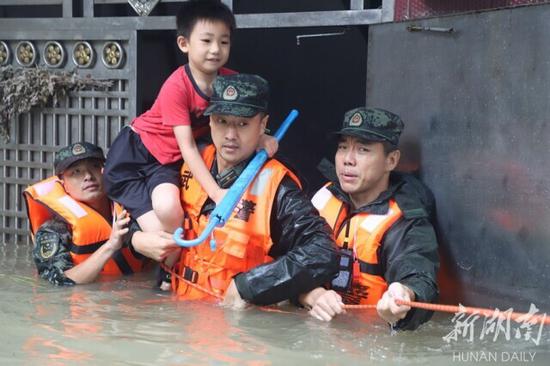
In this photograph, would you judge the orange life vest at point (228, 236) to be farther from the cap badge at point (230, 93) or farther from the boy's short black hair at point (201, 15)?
the boy's short black hair at point (201, 15)

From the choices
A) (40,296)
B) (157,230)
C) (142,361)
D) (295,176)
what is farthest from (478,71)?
(40,296)

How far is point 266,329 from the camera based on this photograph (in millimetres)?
3898

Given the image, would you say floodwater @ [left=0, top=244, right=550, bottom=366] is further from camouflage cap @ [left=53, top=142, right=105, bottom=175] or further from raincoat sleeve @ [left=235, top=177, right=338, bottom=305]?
camouflage cap @ [left=53, top=142, right=105, bottom=175]

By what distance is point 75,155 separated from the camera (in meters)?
5.12

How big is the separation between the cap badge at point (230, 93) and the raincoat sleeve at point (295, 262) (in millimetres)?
527

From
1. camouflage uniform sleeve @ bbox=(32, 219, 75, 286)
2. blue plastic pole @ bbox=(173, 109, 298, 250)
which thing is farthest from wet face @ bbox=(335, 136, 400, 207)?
camouflage uniform sleeve @ bbox=(32, 219, 75, 286)

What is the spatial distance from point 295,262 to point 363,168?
619 mm

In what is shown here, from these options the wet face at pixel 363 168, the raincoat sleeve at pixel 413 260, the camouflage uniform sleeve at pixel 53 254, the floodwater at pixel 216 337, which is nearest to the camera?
the floodwater at pixel 216 337

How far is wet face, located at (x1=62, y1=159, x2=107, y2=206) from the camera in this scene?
520 centimetres

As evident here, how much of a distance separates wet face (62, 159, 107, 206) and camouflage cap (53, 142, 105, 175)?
0.06 m

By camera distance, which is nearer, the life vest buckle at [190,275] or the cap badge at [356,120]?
the cap badge at [356,120]

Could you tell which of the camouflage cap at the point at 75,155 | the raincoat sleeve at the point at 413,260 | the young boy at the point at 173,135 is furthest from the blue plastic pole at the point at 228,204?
the camouflage cap at the point at 75,155

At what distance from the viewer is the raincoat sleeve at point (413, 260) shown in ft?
12.4

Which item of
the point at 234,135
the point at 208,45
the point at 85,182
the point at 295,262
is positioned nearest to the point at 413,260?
the point at 295,262
